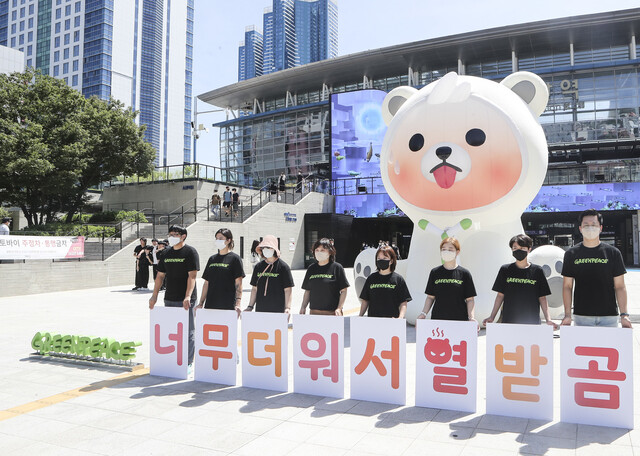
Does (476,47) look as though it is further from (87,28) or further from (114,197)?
(87,28)

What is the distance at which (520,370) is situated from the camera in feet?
14.9

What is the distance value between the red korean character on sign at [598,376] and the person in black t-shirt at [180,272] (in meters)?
4.14

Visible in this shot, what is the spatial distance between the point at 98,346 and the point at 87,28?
87.9 metres

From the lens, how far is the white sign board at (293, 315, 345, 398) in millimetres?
5133

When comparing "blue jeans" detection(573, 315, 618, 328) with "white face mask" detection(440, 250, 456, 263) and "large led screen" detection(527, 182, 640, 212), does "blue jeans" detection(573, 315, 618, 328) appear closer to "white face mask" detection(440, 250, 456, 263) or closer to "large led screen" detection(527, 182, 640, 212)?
"white face mask" detection(440, 250, 456, 263)

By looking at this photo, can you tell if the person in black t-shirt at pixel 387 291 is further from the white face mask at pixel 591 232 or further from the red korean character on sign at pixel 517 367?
the white face mask at pixel 591 232

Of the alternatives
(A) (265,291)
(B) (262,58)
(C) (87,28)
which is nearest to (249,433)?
(A) (265,291)

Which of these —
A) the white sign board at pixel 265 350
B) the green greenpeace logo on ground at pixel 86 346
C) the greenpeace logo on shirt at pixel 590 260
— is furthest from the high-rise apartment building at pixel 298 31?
the greenpeace logo on shirt at pixel 590 260

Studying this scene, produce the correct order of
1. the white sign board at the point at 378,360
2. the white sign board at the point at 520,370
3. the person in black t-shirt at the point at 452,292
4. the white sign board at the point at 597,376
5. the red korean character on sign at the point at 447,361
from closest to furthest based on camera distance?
1. the white sign board at the point at 597,376
2. the white sign board at the point at 520,370
3. the red korean character on sign at the point at 447,361
4. the white sign board at the point at 378,360
5. the person in black t-shirt at the point at 452,292

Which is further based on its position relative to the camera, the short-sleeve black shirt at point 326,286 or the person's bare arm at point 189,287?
the person's bare arm at point 189,287

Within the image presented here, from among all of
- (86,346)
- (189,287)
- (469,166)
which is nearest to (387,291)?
(189,287)

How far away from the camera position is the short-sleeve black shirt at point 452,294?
5121 mm

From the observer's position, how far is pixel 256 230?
83.7 feet

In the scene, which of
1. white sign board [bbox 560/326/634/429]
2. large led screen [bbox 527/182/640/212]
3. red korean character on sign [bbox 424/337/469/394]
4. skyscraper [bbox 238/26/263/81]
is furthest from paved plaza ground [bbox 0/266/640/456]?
skyscraper [bbox 238/26/263/81]
